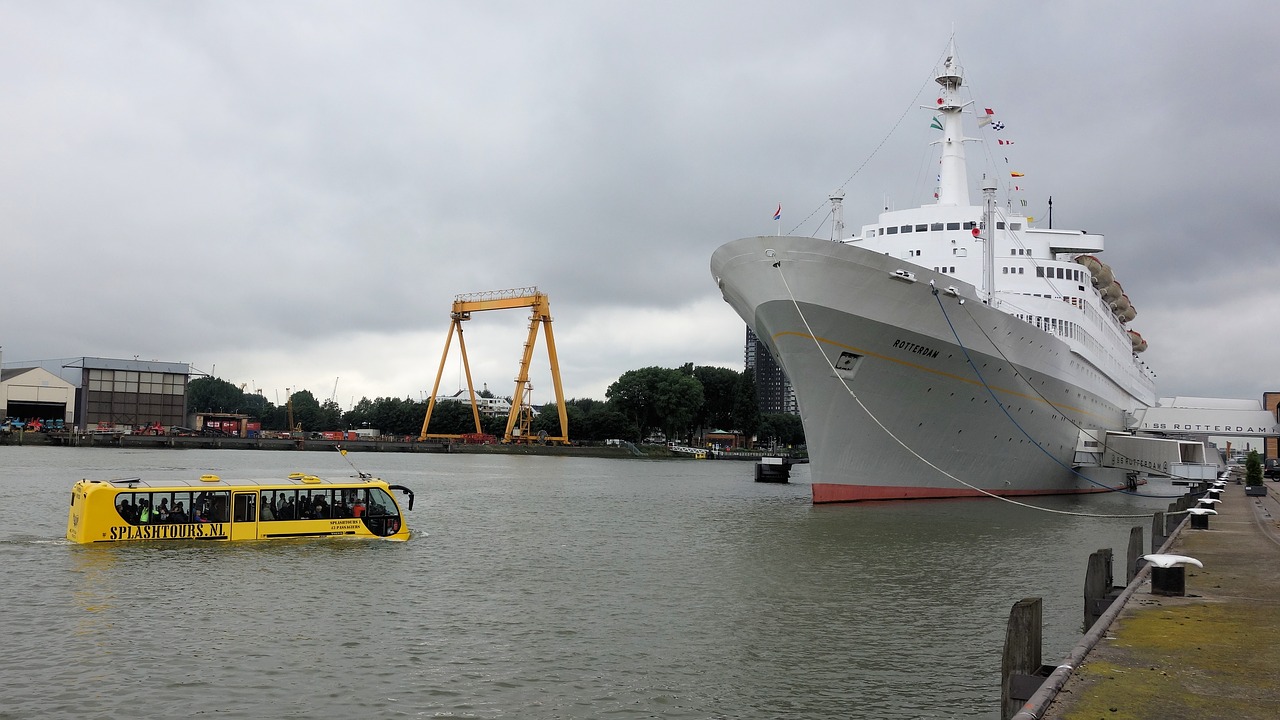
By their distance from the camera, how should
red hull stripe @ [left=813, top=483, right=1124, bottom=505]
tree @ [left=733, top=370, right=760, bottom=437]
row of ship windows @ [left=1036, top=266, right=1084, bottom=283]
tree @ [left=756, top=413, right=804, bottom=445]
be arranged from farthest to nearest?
tree @ [left=756, top=413, right=804, bottom=445] < tree @ [left=733, top=370, right=760, bottom=437] < row of ship windows @ [left=1036, top=266, right=1084, bottom=283] < red hull stripe @ [left=813, top=483, right=1124, bottom=505]

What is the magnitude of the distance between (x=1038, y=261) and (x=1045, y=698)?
3753 centimetres

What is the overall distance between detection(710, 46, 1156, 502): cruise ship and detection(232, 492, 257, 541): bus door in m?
15.5

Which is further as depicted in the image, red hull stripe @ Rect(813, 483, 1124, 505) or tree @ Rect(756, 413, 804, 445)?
tree @ Rect(756, 413, 804, 445)

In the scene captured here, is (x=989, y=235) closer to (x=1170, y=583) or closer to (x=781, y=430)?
(x=1170, y=583)

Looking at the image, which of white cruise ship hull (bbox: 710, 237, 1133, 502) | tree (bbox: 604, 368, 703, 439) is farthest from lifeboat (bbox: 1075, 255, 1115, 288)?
tree (bbox: 604, 368, 703, 439)

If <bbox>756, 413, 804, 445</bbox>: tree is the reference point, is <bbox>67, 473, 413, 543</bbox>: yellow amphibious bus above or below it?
below

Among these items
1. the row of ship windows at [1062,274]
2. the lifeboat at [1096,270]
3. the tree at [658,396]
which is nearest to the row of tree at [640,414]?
the tree at [658,396]

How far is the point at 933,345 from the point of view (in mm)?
29172

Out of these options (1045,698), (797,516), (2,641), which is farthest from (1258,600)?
(797,516)

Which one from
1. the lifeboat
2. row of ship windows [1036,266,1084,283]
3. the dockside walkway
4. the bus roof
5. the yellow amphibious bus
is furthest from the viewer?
the lifeboat

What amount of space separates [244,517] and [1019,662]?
60.1 ft

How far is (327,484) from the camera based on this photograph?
902 inches

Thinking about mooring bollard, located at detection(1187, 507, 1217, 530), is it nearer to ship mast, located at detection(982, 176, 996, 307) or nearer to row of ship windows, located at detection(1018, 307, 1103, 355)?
ship mast, located at detection(982, 176, 996, 307)

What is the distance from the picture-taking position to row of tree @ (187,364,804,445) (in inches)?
4921
